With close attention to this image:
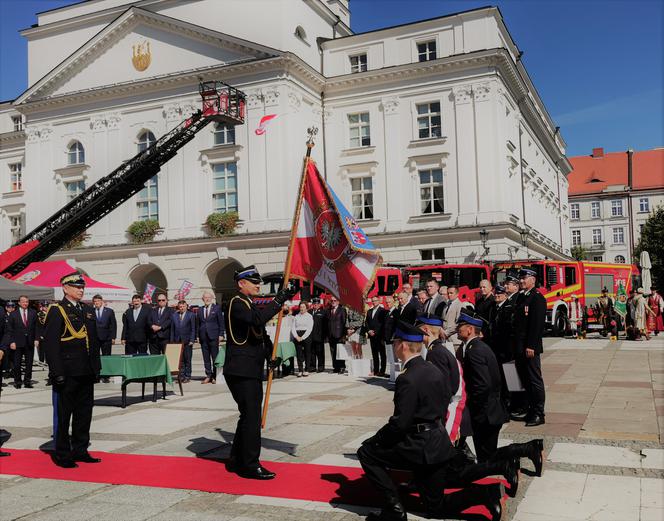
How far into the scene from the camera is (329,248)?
8.30 metres

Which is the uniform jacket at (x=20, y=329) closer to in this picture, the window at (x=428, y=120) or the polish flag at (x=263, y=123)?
the polish flag at (x=263, y=123)

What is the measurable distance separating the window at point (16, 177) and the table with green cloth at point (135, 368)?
41.5 meters

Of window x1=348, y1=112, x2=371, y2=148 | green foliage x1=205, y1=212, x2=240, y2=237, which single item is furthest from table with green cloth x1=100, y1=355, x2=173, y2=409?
window x1=348, y1=112, x2=371, y2=148

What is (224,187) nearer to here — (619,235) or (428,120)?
(428,120)

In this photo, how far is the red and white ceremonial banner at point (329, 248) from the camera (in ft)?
26.5

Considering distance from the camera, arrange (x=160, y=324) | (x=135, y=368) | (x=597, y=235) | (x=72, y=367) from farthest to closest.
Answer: (x=597, y=235)
(x=160, y=324)
(x=135, y=368)
(x=72, y=367)

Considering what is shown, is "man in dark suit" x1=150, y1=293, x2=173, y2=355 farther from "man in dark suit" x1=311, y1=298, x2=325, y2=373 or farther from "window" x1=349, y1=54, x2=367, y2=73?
"window" x1=349, y1=54, x2=367, y2=73

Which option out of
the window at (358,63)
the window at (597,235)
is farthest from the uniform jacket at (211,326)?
the window at (597,235)

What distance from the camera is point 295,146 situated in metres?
37.1

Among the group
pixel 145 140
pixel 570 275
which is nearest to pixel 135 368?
pixel 570 275

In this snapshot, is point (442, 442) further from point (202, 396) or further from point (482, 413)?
point (202, 396)

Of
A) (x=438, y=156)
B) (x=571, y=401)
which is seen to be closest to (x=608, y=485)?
(x=571, y=401)

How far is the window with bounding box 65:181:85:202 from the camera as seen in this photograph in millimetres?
41188

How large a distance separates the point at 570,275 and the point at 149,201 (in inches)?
928
